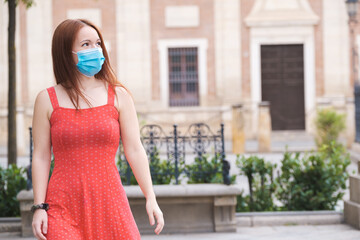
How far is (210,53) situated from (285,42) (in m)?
2.54

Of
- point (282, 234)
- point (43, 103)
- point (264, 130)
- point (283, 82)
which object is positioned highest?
point (283, 82)

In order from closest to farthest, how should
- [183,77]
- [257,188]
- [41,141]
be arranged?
[41,141] → [257,188] → [183,77]

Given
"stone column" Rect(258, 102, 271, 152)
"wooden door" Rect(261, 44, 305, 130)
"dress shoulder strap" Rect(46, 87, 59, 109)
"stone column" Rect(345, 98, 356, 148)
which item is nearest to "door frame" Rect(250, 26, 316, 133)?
"wooden door" Rect(261, 44, 305, 130)

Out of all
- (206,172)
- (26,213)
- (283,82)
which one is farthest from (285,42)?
(26,213)

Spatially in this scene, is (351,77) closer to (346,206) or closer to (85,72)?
(346,206)

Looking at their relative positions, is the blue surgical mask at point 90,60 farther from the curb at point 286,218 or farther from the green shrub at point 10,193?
the green shrub at point 10,193

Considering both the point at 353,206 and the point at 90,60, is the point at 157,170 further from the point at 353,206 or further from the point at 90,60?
the point at 90,60

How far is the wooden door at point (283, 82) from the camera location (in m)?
21.1

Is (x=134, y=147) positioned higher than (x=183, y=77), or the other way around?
(x=183, y=77)

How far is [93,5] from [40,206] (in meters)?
19.0

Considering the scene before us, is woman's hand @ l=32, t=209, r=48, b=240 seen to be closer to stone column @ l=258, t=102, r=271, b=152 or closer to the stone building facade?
stone column @ l=258, t=102, r=271, b=152

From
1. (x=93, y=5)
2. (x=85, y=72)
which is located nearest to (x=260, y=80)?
(x=93, y=5)

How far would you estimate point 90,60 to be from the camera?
2891 mm

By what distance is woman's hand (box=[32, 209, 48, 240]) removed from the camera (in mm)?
2777
